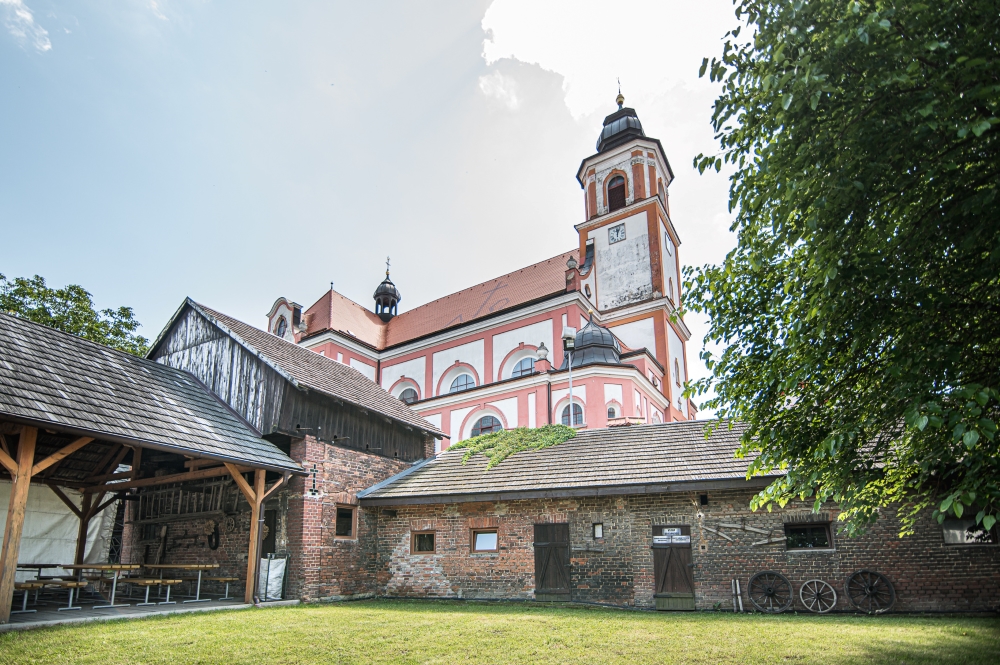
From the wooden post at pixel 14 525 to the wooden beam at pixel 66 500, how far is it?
19.0ft

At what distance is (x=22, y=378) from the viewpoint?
33.8 ft

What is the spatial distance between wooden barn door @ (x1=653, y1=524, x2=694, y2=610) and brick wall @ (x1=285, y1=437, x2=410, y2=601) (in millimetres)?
6648

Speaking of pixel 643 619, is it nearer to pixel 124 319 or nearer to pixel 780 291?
pixel 780 291

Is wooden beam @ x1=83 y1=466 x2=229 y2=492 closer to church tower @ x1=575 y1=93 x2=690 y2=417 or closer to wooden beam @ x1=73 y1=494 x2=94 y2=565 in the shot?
wooden beam @ x1=73 y1=494 x2=94 y2=565

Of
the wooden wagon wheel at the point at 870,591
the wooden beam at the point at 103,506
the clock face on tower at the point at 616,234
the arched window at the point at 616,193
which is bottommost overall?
the wooden wagon wheel at the point at 870,591

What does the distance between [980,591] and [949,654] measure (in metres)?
4.78

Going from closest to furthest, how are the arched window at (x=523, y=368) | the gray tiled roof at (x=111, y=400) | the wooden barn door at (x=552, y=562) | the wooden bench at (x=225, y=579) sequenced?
the gray tiled roof at (x=111, y=400)
the wooden bench at (x=225, y=579)
the wooden barn door at (x=552, y=562)
the arched window at (x=523, y=368)

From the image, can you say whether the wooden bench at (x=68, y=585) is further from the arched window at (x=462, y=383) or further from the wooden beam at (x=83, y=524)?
the arched window at (x=462, y=383)

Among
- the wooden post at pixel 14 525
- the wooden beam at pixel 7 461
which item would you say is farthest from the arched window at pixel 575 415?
the wooden beam at pixel 7 461

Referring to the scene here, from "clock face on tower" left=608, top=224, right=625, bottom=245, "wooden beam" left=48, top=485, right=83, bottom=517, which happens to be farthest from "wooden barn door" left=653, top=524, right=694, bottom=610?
"clock face on tower" left=608, top=224, right=625, bottom=245

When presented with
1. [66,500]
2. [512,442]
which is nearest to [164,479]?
[66,500]

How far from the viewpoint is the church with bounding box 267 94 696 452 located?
26906 mm

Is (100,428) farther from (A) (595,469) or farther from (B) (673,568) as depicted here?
(B) (673,568)

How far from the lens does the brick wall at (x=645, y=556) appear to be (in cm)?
1092
